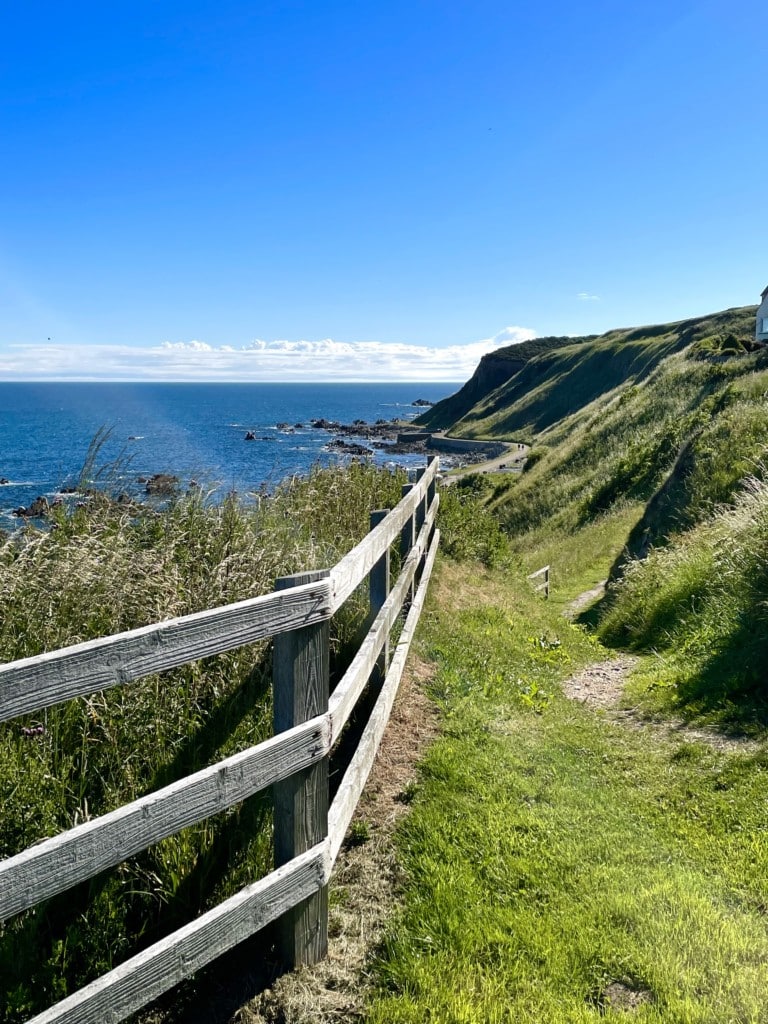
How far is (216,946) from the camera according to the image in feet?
9.00

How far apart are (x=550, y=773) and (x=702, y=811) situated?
102cm

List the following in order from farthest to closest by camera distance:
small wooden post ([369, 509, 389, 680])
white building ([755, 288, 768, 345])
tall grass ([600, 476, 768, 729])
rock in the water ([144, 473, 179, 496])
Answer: white building ([755, 288, 768, 345])
rock in the water ([144, 473, 179, 496])
tall grass ([600, 476, 768, 729])
small wooden post ([369, 509, 389, 680])

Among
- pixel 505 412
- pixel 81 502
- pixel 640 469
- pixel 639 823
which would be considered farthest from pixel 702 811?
pixel 505 412

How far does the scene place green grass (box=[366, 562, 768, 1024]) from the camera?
307 centimetres

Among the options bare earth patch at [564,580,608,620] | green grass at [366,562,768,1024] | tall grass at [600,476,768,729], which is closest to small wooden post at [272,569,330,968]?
green grass at [366,562,768,1024]

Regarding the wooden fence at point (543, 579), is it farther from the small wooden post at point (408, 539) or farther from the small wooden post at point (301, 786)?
the small wooden post at point (301, 786)

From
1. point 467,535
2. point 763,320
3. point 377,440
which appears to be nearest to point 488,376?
point 377,440

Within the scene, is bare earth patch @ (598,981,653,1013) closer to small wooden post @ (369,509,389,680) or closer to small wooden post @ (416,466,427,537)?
small wooden post @ (369,509,389,680)

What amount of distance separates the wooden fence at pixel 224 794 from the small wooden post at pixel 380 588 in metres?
1.52

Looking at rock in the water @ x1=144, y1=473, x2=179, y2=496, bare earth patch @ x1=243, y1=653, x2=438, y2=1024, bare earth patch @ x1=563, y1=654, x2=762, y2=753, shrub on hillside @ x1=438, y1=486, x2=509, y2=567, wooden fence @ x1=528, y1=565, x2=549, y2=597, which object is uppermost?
rock in the water @ x1=144, y1=473, x2=179, y2=496

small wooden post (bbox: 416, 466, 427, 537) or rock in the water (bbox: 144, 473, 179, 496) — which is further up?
rock in the water (bbox: 144, 473, 179, 496)

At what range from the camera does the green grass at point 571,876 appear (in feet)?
10.1

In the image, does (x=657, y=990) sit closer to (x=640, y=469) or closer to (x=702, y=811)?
(x=702, y=811)

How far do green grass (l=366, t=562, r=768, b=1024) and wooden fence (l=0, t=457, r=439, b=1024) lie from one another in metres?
0.58
